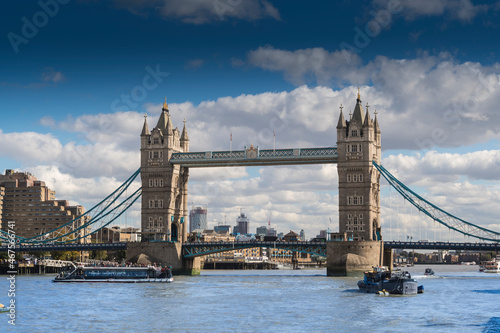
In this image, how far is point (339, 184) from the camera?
129m

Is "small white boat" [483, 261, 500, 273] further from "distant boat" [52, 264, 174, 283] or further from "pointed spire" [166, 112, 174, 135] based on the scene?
"distant boat" [52, 264, 174, 283]

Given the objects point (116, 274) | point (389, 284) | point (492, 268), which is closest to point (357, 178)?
point (116, 274)

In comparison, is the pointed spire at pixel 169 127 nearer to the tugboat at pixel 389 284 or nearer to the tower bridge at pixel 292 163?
the tower bridge at pixel 292 163

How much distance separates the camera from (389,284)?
84.2 meters

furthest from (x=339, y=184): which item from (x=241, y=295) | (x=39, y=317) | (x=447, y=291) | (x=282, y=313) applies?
(x=39, y=317)

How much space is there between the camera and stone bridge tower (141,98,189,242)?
452 ft

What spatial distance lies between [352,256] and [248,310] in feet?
186

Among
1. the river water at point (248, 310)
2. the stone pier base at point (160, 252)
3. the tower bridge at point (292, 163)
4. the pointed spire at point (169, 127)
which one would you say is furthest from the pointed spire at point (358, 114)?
the river water at point (248, 310)

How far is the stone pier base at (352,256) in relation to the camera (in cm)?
12081

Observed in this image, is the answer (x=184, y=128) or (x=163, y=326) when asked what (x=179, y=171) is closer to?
(x=184, y=128)

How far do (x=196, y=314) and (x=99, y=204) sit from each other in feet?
274

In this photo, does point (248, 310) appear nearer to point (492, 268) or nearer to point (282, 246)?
point (282, 246)

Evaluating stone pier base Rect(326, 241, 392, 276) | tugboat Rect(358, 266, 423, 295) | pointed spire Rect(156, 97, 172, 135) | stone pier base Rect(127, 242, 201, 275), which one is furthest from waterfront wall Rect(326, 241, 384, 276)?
pointed spire Rect(156, 97, 172, 135)

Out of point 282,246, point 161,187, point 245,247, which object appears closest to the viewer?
point 282,246
